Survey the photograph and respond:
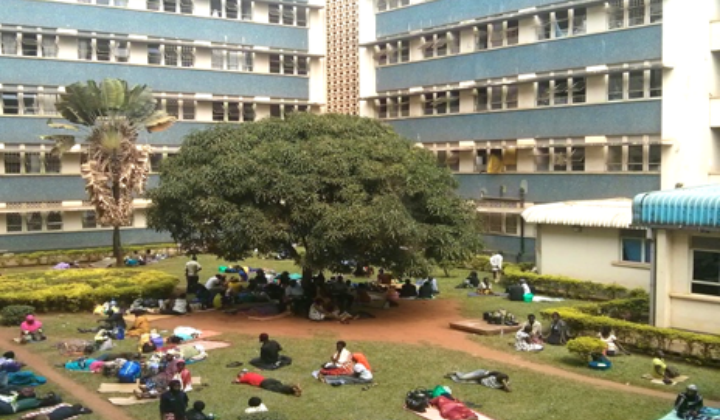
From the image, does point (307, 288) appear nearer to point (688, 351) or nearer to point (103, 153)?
point (688, 351)

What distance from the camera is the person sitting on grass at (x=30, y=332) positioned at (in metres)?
18.8

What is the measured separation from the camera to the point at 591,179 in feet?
110

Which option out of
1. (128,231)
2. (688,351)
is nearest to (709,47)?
(688,351)

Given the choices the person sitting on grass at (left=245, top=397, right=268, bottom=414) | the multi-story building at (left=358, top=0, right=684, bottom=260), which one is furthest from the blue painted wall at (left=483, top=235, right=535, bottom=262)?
the person sitting on grass at (left=245, top=397, right=268, bottom=414)

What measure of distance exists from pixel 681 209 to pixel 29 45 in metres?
32.6

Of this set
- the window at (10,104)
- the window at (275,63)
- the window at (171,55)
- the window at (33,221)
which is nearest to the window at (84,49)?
the window at (10,104)

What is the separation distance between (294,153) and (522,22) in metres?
19.3

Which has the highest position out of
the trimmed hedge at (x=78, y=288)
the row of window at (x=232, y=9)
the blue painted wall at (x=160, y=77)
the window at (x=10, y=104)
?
the row of window at (x=232, y=9)

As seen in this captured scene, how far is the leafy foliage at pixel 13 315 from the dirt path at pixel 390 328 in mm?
3682

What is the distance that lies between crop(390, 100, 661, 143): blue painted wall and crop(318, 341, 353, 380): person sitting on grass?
2110cm

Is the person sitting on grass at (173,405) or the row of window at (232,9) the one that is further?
the row of window at (232,9)

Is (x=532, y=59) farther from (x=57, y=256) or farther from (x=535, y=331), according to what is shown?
(x=57, y=256)

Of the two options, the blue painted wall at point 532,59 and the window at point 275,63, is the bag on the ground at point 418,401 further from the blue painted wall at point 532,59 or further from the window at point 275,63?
the window at point 275,63

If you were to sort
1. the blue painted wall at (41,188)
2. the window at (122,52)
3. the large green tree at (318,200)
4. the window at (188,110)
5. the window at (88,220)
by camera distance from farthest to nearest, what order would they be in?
the window at (188,110)
the window at (122,52)
the window at (88,220)
the blue painted wall at (41,188)
the large green tree at (318,200)
